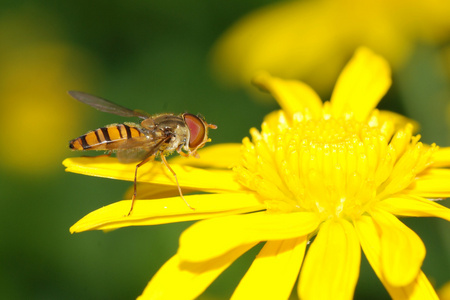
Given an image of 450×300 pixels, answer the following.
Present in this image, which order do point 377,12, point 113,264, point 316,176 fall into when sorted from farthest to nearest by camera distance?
point 377,12
point 113,264
point 316,176

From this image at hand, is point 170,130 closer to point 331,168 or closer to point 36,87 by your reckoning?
point 331,168

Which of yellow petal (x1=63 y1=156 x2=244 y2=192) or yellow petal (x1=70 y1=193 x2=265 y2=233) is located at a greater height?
yellow petal (x1=63 y1=156 x2=244 y2=192)

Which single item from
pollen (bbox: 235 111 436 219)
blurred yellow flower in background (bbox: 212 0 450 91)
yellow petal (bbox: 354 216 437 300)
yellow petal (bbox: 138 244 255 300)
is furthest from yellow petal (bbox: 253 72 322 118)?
blurred yellow flower in background (bbox: 212 0 450 91)

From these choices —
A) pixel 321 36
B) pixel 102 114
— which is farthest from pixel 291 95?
pixel 102 114

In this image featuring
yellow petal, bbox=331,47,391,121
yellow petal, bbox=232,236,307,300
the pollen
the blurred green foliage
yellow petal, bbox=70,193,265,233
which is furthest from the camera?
the blurred green foliage

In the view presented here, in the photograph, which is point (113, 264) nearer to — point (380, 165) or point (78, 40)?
point (380, 165)

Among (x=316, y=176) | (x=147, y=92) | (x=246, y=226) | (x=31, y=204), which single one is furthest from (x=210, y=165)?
(x=147, y=92)

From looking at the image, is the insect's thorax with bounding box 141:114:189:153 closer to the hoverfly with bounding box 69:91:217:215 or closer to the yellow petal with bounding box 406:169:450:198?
the hoverfly with bounding box 69:91:217:215
